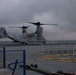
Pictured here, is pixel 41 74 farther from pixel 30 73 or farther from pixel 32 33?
pixel 32 33

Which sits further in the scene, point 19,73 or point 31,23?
point 31,23

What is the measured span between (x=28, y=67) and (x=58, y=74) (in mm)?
4153

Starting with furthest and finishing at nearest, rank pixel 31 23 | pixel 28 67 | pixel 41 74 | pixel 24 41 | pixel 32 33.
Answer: pixel 31 23 → pixel 32 33 → pixel 24 41 → pixel 28 67 → pixel 41 74

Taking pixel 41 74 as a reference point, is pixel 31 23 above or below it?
above

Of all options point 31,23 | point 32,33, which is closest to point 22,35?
point 32,33

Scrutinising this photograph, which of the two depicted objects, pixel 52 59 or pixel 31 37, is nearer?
pixel 52 59

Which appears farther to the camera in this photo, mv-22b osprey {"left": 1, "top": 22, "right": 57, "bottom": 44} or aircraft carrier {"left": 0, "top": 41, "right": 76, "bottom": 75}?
mv-22b osprey {"left": 1, "top": 22, "right": 57, "bottom": 44}

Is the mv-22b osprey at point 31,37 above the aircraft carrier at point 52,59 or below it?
above

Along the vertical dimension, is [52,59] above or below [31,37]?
below

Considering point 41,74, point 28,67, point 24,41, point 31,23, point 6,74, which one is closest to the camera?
point 6,74

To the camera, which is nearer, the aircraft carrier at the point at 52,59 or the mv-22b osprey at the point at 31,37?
the aircraft carrier at the point at 52,59

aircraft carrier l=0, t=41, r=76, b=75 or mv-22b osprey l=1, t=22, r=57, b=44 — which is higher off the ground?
mv-22b osprey l=1, t=22, r=57, b=44

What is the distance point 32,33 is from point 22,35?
487 centimetres

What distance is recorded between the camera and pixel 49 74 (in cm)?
1356
